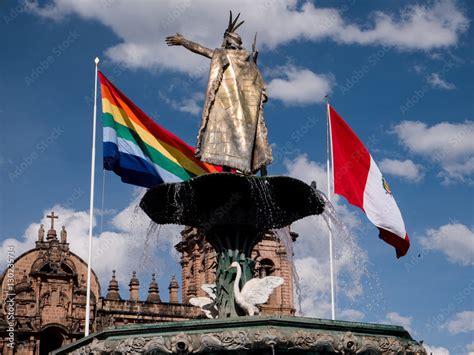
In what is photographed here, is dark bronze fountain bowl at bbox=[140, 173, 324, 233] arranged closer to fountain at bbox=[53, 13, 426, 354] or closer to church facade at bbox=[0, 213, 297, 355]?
fountain at bbox=[53, 13, 426, 354]

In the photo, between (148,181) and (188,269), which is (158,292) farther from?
(148,181)

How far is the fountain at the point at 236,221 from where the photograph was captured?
386 inches

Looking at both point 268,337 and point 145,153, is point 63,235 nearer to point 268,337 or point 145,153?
point 145,153

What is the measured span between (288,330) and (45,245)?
32.9 metres

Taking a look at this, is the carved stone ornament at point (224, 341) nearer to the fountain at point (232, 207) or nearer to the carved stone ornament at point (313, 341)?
the carved stone ornament at point (313, 341)

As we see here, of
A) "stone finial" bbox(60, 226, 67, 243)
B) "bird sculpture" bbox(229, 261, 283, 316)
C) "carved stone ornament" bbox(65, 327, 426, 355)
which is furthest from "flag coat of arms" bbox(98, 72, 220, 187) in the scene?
"stone finial" bbox(60, 226, 67, 243)

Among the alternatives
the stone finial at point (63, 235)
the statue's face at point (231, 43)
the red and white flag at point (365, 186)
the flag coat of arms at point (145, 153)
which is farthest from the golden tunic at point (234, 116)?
the stone finial at point (63, 235)

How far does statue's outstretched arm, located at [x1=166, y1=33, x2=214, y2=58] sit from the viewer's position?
43.4 feet

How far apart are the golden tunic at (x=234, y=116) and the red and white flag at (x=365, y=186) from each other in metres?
4.99

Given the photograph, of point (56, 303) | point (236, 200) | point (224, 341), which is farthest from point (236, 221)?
point (56, 303)

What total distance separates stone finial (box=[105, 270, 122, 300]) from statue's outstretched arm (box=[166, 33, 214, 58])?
99.1 ft

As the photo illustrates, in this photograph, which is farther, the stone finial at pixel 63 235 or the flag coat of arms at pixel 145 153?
the stone finial at pixel 63 235

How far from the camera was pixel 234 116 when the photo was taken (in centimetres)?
1270

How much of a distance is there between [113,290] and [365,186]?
88.9 ft
